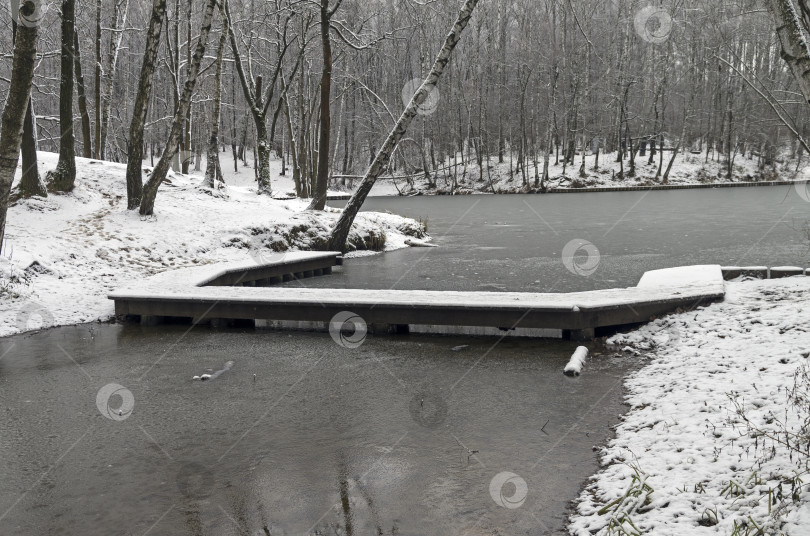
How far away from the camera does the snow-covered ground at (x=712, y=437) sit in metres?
4.17

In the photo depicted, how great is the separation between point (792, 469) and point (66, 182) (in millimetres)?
16635

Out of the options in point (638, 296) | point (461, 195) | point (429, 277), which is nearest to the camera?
point (638, 296)

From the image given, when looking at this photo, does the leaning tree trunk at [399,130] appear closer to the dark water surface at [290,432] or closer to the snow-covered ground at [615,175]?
the dark water surface at [290,432]

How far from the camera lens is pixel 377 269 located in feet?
55.3

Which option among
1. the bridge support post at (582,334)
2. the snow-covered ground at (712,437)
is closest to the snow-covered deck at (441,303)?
the bridge support post at (582,334)

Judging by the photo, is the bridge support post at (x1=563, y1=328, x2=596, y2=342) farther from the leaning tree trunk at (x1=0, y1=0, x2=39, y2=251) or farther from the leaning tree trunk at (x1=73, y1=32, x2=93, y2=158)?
the leaning tree trunk at (x1=73, y1=32, x2=93, y2=158)

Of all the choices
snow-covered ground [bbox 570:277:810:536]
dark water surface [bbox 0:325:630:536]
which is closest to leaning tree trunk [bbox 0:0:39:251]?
dark water surface [bbox 0:325:630:536]

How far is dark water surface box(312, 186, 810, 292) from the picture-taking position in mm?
14617

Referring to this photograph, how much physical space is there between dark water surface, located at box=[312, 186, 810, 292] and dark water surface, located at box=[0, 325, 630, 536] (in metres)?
5.00

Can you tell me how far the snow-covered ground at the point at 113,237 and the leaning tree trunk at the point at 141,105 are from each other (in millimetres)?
626

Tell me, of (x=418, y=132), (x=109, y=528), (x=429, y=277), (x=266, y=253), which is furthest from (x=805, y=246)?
(x=418, y=132)

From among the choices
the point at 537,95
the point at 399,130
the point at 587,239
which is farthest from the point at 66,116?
the point at 537,95

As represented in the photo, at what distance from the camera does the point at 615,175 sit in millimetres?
51062

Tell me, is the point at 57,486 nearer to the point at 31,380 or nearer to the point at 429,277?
the point at 31,380
